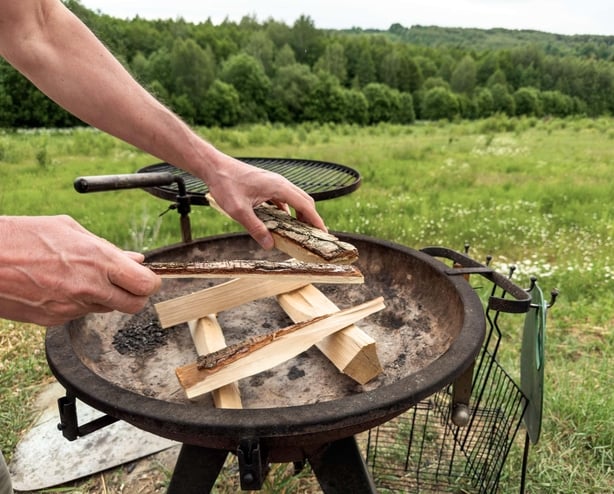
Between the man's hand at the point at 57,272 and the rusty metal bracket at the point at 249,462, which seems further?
the rusty metal bracket at the point at 249,462

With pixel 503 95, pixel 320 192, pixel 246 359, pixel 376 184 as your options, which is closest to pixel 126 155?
pixel 376 184

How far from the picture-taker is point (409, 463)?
210cm

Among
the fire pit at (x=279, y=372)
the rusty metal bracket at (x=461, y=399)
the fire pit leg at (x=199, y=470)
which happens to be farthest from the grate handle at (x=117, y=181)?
the rusty metal bracket at (x=461, y=399)

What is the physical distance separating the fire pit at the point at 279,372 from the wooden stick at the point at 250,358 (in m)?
0.08

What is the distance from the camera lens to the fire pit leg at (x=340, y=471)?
1.16 metres

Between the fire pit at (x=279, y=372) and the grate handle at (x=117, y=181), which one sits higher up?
the grate handle at (x=117, y=181)

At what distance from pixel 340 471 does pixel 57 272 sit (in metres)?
0.81

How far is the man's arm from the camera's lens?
52.6 inches

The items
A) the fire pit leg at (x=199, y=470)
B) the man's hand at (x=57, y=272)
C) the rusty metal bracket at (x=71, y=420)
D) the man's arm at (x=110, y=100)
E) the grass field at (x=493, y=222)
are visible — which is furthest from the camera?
the grass field at (x=493, y=222)

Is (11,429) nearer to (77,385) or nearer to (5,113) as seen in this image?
(77,385)

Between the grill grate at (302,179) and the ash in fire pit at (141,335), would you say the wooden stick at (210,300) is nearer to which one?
the ash in fire pit at (141,335)

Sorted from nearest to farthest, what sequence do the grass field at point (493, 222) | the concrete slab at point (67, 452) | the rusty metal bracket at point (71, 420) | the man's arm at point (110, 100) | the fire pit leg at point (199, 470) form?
the rusty metal bracket at point (71, 420), the fire pit leg at point (199, 470), the man's arm at point (110, 100), the concrete slab at point (67, 452), the grass field at point (493, 222)

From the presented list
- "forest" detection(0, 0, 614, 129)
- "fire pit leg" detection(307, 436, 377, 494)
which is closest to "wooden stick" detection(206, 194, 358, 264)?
"fire pit leg" detection(307, 436, 377, 494)

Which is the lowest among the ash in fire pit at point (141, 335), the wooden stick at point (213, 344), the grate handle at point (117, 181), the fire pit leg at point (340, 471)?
the fire pit leg at point (340, 471)
